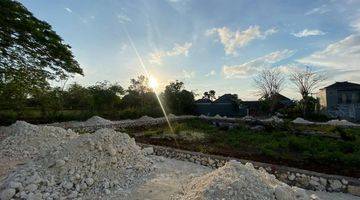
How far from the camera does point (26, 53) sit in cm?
1295

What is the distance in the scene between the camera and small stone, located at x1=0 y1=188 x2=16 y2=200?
528cm

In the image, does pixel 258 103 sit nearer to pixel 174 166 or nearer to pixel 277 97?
pixel 277 97

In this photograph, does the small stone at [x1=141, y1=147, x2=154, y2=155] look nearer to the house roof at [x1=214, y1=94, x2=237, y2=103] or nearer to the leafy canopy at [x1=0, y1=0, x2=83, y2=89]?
the leafy canopy at [x1=0, y1=0, x2=83, y2=89]

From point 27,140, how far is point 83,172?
15.3 ft

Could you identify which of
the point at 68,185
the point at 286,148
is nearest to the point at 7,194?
the point at 68,185

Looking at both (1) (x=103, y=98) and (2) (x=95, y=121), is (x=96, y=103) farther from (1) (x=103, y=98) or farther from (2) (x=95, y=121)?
(2) (x=95, y=121)

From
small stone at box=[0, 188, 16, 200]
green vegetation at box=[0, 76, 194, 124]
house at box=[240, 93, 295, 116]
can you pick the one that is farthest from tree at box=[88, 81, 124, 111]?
small stone at box=[0, 188, 16, 200]

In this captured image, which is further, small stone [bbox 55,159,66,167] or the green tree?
the green tree

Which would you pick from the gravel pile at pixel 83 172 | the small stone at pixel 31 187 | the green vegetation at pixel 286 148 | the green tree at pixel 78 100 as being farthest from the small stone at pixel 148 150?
the green tree at pixel 78 100

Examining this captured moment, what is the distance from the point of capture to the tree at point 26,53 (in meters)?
11.9

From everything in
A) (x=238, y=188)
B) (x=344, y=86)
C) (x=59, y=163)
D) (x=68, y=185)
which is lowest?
(x=68, y=185)

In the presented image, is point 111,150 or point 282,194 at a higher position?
point 111,150

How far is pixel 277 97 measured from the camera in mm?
32188

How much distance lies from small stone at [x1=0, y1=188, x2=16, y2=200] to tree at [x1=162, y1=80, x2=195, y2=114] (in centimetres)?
2019
